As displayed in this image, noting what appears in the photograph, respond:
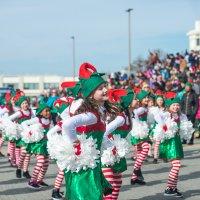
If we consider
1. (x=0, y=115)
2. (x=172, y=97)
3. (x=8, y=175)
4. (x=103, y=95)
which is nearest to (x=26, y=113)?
(x=8, y=175)

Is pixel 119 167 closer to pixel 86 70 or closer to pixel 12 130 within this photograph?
pixel 86 70

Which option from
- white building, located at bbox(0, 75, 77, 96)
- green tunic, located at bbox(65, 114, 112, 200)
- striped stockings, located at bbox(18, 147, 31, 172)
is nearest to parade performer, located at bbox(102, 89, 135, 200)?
green tunic, located at bbox(65, 114, 112, 200)

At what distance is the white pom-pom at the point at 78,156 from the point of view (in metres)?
5.82

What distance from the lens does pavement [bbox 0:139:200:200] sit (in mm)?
9844

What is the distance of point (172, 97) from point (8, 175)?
185 inches

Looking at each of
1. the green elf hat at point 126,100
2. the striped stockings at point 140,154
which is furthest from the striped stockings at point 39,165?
the green elf hat at point 126,100

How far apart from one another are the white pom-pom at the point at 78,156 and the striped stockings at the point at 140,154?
5.35 meters

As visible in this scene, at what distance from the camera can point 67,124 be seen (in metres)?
5.79

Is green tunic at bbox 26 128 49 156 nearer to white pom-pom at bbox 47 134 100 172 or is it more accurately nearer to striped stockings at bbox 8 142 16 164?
striped stockings at bbox 8 142 16 164

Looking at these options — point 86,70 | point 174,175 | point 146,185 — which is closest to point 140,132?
point 146,185

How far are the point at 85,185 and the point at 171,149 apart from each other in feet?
14.3

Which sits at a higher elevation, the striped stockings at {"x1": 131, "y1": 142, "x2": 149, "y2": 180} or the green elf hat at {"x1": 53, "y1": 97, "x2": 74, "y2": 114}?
the green elf hat at {"x1": 53, "y1": 97, "x2": 74, "y2": 114}

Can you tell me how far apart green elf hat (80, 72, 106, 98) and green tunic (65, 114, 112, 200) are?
0.38 metres

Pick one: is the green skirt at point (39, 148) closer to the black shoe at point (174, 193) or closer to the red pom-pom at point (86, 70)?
the black shoe at point (174, 193)
